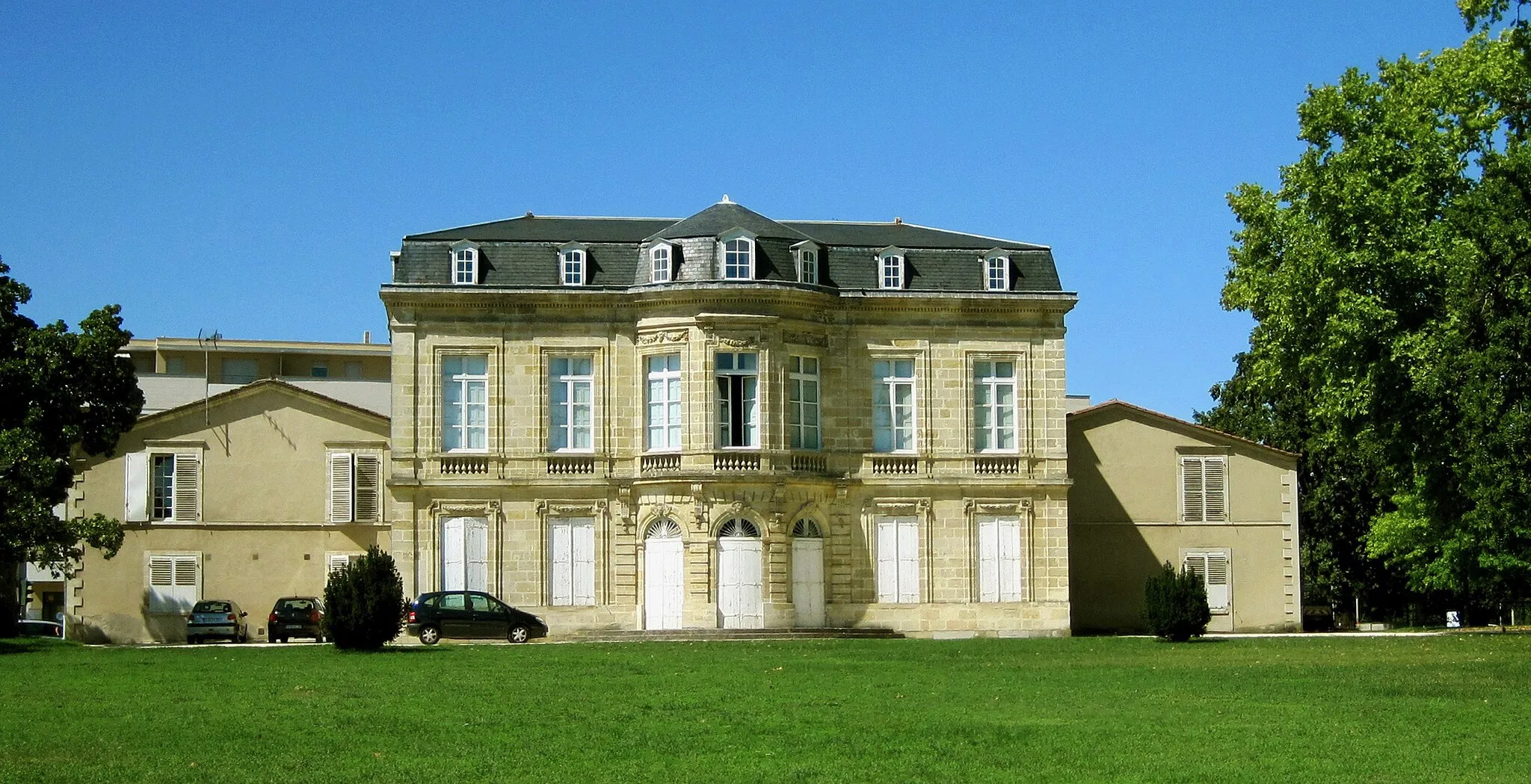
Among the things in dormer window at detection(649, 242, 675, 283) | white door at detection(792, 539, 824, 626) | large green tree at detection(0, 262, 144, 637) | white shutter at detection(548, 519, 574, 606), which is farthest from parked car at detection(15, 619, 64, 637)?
white door at detection(792, 539, 824, 626)

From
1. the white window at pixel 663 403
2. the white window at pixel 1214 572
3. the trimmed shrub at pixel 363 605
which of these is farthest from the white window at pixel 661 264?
the white window at pixel 1214 572

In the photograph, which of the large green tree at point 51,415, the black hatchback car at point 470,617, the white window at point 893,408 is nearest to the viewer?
the large green tree at point 51,415

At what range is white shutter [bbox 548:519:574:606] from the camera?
1677 inches

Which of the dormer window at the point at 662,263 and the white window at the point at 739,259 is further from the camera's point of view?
the dormer window at the point at 662,263

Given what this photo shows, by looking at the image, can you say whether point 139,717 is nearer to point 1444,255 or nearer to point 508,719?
point 508,719

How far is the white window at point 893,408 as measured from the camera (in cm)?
4356

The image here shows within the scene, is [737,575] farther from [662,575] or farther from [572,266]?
[572,266]

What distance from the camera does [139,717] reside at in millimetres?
19688

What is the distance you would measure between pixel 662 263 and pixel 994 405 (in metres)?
8.61

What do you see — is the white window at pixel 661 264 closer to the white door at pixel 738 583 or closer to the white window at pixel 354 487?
the white door at pixel 738 583

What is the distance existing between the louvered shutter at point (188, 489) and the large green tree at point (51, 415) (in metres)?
6.63

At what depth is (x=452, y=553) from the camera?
42.3 metres

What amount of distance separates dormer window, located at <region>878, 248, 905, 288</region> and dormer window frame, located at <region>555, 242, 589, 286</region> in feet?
22.7

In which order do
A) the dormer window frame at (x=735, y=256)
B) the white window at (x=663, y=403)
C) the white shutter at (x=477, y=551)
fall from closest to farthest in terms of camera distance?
the dormer window frame at (x=735, y=256) → the white window at (x=663, y=403) → the white shutter at (x=477, y=551)
